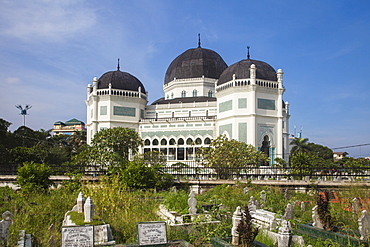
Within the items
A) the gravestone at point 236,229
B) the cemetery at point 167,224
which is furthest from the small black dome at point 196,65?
the gravestone at point 236,229

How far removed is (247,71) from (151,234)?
110ft

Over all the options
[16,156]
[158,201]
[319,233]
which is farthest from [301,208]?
[16,156]

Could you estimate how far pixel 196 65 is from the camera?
49.9m

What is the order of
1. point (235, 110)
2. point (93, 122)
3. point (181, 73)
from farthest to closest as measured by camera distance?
point (181, 73) < point (93, 122) < point (235, 110)

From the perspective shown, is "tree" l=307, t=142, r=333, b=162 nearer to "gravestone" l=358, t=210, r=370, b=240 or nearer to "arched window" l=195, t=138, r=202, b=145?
"arched window" l=195, t=138, r=202, b=145

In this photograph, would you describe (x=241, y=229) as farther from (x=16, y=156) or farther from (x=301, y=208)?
Answer: (x=16, y=156)

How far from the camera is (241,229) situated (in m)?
7.75

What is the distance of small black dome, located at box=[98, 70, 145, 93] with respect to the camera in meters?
45.3

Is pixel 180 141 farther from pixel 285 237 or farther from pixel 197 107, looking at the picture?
pixel 285 237

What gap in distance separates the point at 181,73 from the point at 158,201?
37.7 m

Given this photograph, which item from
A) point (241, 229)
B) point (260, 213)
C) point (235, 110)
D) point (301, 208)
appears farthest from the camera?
point (235, 110)

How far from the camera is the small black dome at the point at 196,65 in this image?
49594 millimetres

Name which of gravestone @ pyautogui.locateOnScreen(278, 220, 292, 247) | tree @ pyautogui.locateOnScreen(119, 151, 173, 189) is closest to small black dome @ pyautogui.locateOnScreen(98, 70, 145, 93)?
tree @ pyautogui.locateOnScreen(119, 151, 173, 189)

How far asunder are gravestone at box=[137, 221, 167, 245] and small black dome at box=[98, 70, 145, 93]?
38571 millimetres
